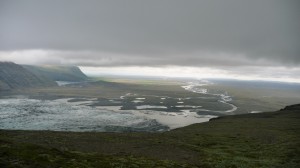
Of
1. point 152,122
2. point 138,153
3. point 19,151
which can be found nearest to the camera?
point 19,151

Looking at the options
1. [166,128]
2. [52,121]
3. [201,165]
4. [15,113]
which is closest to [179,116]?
[166,128]

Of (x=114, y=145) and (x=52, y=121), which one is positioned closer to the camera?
(x=114, y=145)

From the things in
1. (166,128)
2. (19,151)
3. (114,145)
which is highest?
(19,151)

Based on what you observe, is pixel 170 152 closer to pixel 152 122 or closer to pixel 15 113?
pixel 152 122

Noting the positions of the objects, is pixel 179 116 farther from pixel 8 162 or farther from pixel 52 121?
pixel 8 162

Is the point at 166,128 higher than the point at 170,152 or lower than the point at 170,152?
lower

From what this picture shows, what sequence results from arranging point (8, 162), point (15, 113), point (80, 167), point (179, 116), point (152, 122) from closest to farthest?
point (8, 162)
point (80, 167)
point (152, 122)
point (15, 113)
point (179, 116)

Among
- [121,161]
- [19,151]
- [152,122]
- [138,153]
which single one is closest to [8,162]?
[19,151]

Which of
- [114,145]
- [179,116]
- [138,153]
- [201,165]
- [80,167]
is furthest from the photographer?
[179,116]

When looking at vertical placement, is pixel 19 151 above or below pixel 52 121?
above
